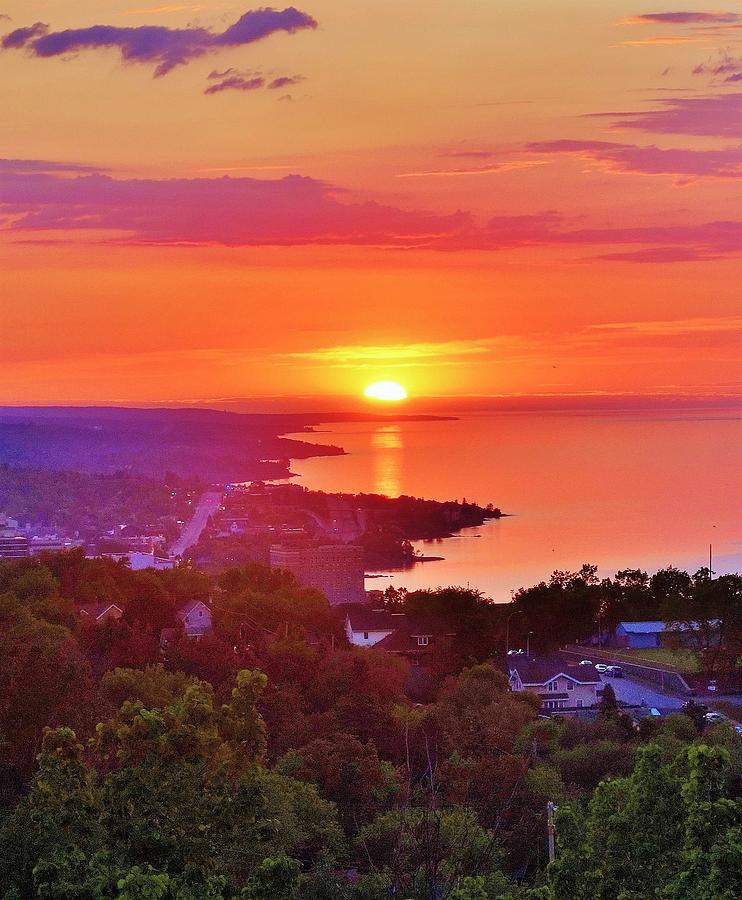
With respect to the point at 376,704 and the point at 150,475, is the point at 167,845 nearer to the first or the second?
the point at 376,704

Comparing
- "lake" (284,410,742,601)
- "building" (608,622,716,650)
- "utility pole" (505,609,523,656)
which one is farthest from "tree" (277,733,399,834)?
"lake" (284,410,742,601)

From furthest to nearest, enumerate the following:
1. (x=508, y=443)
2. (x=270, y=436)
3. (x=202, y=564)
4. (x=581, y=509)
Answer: (x=508, y=443), (x=270, y=436), (x=581, y=509), (x=202, y=564)

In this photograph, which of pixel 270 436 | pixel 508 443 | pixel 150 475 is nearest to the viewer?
pixel 150 475

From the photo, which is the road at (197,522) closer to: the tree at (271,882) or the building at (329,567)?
the building at (329,567)

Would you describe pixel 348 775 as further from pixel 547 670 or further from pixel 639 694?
pixel 639 694

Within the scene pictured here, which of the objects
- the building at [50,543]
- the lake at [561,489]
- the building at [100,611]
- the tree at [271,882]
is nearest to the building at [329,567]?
the lake at [561,489]

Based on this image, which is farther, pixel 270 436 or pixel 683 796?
pixel 270 436

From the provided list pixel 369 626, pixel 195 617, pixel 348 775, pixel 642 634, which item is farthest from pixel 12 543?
pixel 348 775

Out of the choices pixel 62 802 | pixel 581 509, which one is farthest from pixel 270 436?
pixel 62 802
